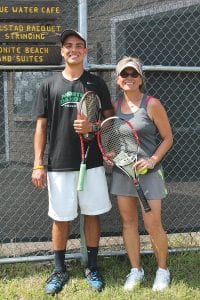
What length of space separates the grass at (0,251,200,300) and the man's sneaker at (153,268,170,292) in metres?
0.05

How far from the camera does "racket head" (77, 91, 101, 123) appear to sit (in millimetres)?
3805

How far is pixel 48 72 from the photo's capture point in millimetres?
4348

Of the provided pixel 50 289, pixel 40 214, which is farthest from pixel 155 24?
pixel 50 289

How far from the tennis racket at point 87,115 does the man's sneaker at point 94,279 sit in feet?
2.66

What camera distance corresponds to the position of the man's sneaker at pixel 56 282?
13.0 feet

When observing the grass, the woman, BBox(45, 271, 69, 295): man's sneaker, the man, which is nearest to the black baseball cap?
the man

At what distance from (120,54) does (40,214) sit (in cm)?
167

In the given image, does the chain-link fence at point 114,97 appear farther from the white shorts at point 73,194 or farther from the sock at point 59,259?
the white shorts at point 73,194

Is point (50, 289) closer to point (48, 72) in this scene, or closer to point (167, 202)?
point (167, 202)

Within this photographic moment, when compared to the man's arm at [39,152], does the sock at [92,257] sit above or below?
below

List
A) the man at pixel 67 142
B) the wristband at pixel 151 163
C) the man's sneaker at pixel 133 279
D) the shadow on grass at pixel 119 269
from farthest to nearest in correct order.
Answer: the shadow on grass at pixel 119 269 < the man's sneaker at pixel 133 279 < the man at pixel 67 142 < the wristband at pixel 151 163

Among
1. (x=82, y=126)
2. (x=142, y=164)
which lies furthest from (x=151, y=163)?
(x=82, y=126)

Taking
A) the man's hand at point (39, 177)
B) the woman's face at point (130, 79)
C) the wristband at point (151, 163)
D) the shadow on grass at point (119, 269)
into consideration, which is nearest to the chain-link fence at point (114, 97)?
the shadow on grass at point (119, 269)

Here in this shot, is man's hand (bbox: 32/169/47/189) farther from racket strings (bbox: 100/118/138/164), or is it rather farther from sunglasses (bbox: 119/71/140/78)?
sunglasses (bbox: 119/71/140/78)
